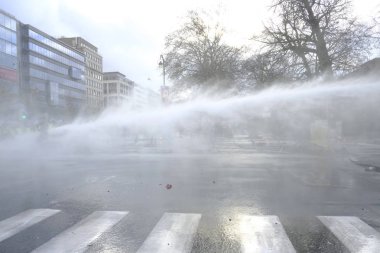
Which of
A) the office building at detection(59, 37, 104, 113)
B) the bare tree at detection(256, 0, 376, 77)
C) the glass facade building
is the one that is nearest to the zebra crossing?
the bare tree at detection(256, 0, 376, 77)

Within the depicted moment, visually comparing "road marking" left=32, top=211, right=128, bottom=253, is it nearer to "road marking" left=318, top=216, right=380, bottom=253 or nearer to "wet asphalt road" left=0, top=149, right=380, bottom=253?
"wet asphalt road" left=0, top=149, right=380, bottom=253

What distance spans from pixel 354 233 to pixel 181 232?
2479 millimetres

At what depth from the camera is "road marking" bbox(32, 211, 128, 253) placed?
223 inches

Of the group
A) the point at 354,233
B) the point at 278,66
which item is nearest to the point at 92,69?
the point at 278,66

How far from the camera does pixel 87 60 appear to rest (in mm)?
138000

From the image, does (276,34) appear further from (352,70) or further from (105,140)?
(105,140)

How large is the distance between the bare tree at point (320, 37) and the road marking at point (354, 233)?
1777cm

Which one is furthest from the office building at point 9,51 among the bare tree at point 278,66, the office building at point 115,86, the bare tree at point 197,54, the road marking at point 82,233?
the road marking at point 82,233

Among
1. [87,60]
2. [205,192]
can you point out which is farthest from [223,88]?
[87,60]

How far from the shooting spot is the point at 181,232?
6430 millimetres

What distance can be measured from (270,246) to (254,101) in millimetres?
25656

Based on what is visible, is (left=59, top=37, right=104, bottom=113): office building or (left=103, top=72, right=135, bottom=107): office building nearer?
(left=59, top=37, right=104, bottom=113): office building

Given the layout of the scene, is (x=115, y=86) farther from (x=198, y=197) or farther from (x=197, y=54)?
(x=198, y=197)

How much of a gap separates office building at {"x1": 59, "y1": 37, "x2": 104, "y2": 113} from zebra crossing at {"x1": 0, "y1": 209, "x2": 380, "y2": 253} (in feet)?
403
